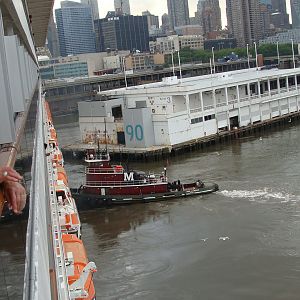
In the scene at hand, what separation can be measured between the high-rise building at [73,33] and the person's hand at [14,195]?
6507cm

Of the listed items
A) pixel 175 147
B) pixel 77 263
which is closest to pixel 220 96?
pixel 175 147

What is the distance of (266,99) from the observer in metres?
15.0

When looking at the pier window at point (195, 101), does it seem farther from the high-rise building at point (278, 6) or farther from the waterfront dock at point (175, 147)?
the high-rise building at point (278, 6)

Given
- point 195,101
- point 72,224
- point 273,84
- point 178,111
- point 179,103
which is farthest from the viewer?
point 273,84

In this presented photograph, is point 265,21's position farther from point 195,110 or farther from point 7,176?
point 7,176

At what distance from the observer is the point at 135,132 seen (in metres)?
12.2

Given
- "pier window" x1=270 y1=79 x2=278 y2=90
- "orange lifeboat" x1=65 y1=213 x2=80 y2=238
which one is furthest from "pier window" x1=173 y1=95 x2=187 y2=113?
"orange lifeboat" x1=65 y1=213 x2=80 y2=238

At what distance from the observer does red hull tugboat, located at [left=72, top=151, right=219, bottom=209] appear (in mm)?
7977

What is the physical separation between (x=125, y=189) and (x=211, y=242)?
8.82 ft

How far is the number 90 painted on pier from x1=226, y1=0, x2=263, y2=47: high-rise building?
174ft

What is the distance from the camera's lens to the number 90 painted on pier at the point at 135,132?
39.7ft

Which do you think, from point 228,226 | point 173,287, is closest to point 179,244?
point 228,226

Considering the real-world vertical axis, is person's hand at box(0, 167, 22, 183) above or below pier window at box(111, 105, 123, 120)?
above

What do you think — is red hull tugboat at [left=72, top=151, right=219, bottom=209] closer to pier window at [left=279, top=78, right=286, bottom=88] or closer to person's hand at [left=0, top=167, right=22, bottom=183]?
person's hand at [left=0, top=167, right=22, bottom=183]
